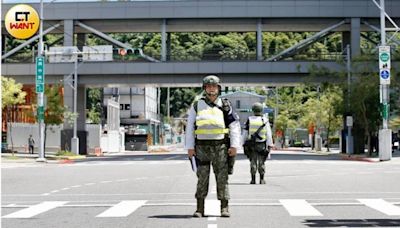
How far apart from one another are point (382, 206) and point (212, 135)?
152 inches

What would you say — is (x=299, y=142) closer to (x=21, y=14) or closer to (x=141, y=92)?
(x=141, y=92)

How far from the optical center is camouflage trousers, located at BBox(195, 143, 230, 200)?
10.3 meters

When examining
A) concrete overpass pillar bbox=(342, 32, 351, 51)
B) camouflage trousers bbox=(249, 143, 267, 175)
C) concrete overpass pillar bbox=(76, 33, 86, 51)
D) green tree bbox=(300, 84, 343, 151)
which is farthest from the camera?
green tree bbox=(300, 84, 343, 151)

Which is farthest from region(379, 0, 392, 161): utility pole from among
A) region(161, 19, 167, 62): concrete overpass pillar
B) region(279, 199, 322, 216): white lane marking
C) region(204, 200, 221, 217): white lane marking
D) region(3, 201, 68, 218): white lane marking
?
region(3, 201, 68, 218): white lane marking

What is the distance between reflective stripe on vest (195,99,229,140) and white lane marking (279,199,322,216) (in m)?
1.96

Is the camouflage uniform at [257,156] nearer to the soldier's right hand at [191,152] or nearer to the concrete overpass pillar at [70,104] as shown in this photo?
the soldier's right hand at [191,152]

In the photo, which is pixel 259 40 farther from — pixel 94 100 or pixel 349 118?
pixel 94 100

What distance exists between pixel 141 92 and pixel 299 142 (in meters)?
24.9

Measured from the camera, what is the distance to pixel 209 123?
10.3 metres

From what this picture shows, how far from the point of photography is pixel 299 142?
340ft

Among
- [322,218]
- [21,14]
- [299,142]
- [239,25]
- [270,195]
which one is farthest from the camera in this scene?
[299,142]

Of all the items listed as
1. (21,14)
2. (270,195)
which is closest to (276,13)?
(21,14)

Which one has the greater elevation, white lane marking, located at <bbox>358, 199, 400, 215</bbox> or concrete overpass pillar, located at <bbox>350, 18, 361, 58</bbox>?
concrete overpass pillar, located at <bbox>350, 18, 361, 58</bbox>

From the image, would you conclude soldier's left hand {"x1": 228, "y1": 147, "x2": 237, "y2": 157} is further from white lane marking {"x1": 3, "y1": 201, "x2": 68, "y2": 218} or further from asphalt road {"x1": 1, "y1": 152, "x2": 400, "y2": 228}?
white lane marking {"x1": 3, "y1": 201, "x2": 68, "y2": 218}
